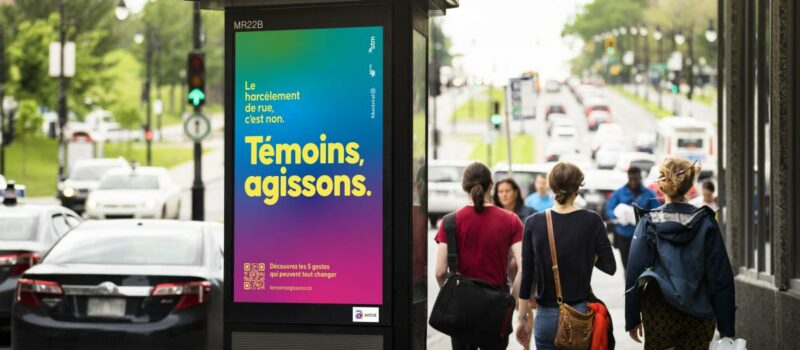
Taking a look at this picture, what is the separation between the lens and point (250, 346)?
8.06 meters

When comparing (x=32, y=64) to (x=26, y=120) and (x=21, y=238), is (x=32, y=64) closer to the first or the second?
(x=26, y=120)

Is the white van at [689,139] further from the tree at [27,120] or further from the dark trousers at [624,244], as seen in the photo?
the dark trousers at [624,244]

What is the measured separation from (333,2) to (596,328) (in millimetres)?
2321

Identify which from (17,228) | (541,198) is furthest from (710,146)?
(17,228)

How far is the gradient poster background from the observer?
7.80m

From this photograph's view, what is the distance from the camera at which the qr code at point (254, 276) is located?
314 inches

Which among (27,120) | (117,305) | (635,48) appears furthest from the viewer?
(635,48)

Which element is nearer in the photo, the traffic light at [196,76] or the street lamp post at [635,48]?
the traffic light at [196,76]

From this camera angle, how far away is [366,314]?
308 inches

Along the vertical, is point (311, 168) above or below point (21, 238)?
above

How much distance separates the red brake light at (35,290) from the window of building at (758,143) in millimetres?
5449

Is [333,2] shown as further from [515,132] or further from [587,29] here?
[587,29]

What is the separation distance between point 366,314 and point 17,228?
23.4 feet

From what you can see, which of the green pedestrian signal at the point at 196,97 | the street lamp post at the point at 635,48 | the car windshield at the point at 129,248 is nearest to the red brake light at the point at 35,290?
the car windshield at the point at 129,248
